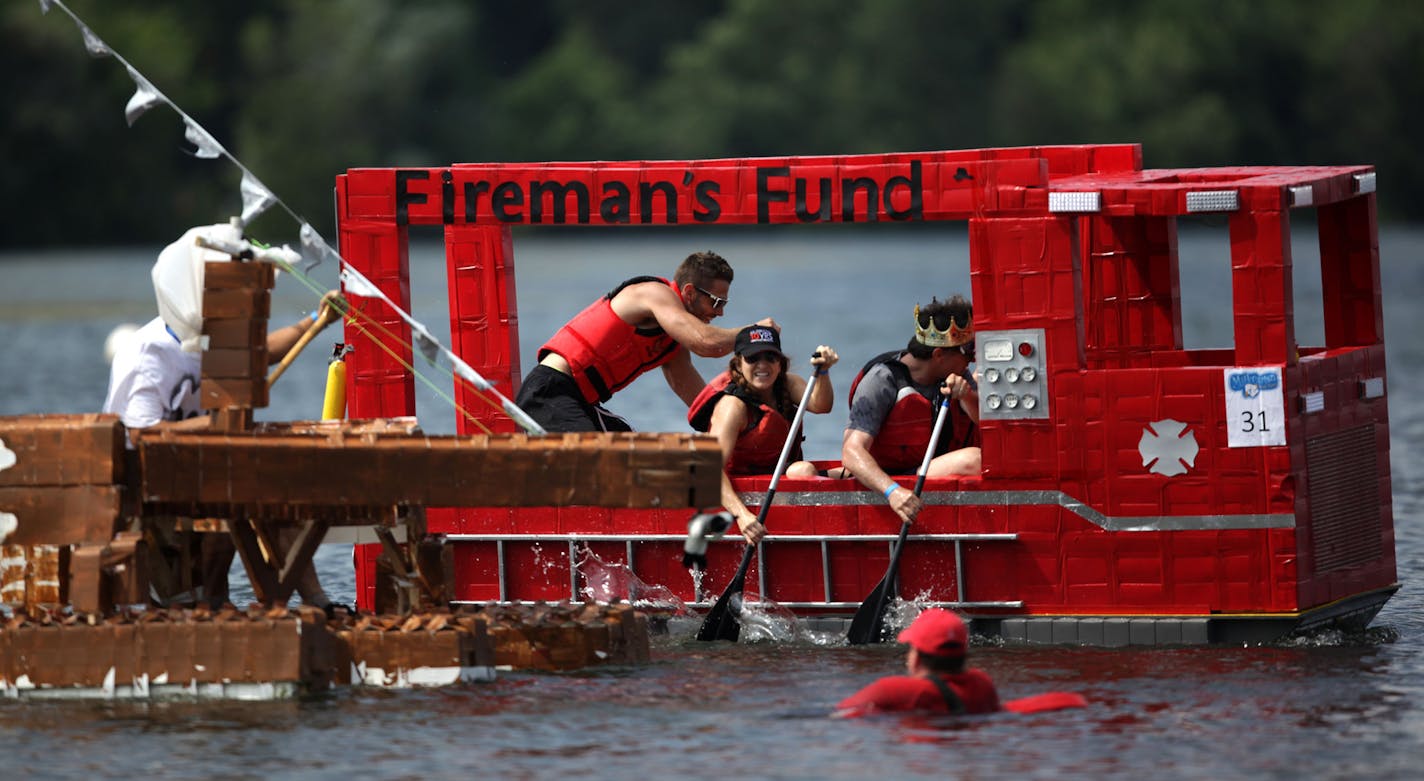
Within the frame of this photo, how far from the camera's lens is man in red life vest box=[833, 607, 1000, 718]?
1068cm

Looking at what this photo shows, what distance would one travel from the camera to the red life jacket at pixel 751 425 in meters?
13.5

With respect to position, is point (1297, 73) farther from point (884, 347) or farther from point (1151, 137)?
point (884, 347)

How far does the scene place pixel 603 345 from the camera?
45.0ft

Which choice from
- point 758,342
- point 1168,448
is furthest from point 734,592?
point 1168,448

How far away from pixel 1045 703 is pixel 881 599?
1825mm

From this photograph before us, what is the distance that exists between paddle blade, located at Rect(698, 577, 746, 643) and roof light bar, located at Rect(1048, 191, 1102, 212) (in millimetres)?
2471

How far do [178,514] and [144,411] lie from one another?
2.28 feet

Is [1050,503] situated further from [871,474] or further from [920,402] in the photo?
[920,402]

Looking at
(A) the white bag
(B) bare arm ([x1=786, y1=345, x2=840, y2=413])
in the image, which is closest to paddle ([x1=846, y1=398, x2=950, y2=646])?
(B) bare arm ([x1=786, y1=345, x2=840, y2=413])

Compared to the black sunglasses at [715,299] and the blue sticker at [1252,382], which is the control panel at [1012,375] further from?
the black sunglasses at [715,299]

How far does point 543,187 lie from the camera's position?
13531 mm

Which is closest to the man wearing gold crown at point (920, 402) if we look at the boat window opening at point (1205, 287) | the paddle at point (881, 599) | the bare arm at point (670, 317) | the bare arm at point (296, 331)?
the paddle at point (881, 599)

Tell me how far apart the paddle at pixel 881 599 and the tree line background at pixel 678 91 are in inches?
1943

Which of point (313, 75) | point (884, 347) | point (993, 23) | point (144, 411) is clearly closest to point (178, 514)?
point (144, 411)
